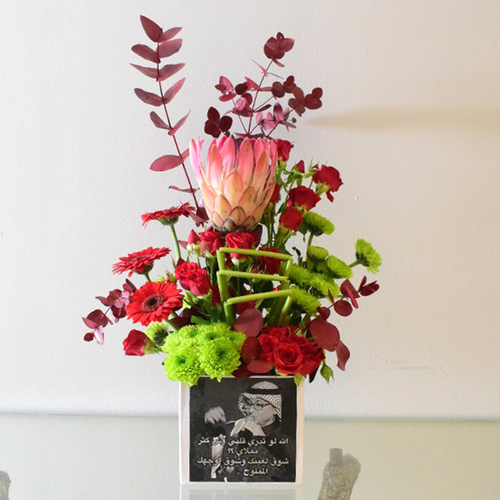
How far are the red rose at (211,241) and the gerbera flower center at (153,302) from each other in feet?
0.26

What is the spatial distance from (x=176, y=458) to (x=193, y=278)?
1.13ft

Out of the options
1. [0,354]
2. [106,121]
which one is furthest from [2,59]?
[0,354]

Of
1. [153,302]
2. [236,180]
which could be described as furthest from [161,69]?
[153,302]

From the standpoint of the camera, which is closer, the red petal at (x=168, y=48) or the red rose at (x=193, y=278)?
the red rose at (x=193, y=278)

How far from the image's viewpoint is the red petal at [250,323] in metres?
0.73

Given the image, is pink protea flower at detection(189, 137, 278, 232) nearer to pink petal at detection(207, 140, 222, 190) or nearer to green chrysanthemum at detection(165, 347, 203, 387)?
pink petal at detection(207, 140, 222, 190)

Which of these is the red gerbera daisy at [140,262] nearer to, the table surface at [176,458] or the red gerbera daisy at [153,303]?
the red gerbera daisy at [153,303]

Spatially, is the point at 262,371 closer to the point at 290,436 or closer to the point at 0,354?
the point at 290,436

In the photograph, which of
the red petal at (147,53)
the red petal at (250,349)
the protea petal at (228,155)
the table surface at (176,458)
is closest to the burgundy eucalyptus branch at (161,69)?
the red petal at (147,53)

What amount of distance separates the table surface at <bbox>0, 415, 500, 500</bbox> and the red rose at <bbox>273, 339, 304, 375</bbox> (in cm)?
18

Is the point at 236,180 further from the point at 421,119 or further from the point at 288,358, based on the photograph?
the point at 421,119

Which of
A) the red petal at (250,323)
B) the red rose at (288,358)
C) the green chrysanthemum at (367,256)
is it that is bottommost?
the red rose at (288,358)

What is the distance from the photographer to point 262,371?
726mm

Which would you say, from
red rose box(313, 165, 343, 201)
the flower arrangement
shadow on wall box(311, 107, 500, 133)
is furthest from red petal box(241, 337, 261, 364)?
shadow on wall box(311, 107, 500, 133)
